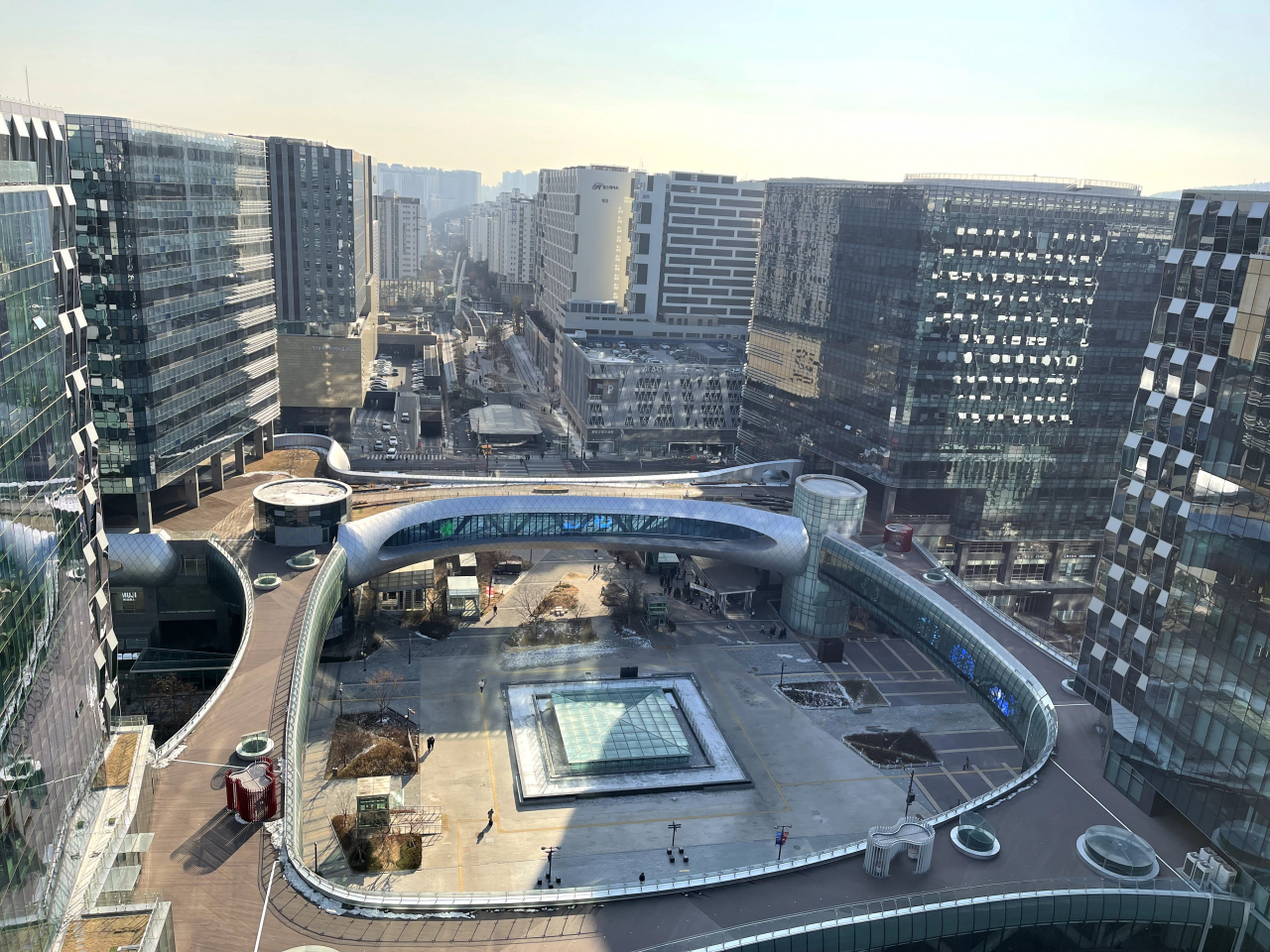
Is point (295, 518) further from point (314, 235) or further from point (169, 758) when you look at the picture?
point (314, 235)

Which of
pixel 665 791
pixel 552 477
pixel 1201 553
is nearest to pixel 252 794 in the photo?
pixel 665 791

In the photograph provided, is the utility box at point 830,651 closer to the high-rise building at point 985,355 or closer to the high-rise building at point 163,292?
the high-rise building at point 985,355

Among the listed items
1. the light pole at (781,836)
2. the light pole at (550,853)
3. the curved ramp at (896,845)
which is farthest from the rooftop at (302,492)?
the curved ramp at (896,845)

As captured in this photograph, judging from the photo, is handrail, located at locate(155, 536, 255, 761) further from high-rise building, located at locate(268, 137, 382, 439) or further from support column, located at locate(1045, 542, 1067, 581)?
support column, located at locate(1045, 542, 1067, 581)

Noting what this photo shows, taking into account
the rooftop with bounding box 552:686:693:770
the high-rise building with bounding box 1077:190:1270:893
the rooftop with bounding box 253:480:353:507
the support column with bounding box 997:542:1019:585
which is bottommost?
the rooftop with bounding box 552:686:693:770

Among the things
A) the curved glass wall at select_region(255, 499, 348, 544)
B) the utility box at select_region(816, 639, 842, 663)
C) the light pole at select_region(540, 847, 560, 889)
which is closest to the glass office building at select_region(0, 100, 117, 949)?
the light pole at select_region(540, 847, 560, 889)

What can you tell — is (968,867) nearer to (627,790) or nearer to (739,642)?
(627,790)
